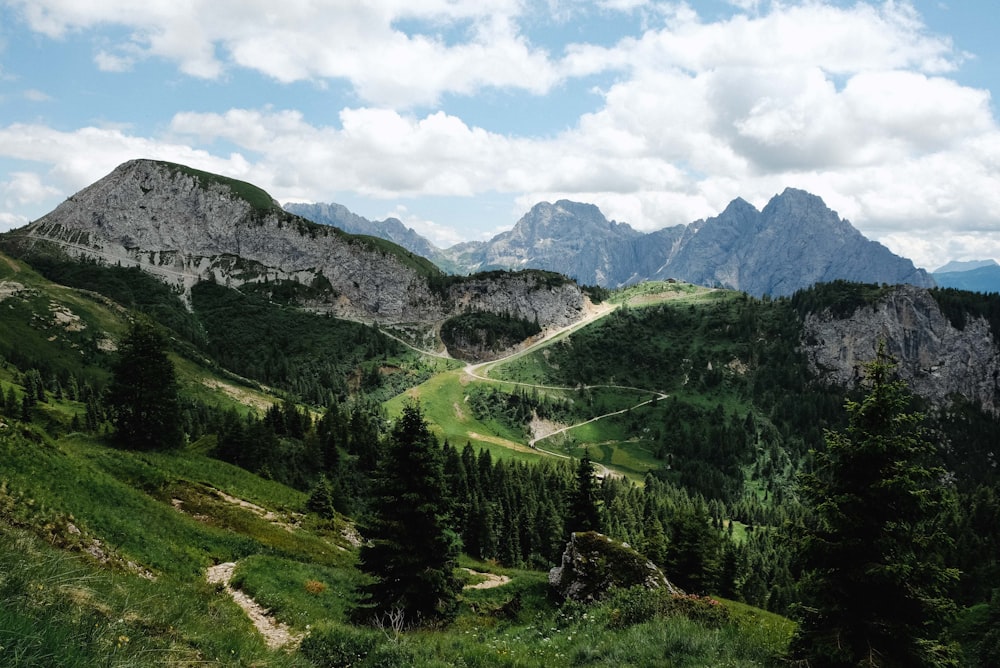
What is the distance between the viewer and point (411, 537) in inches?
1053

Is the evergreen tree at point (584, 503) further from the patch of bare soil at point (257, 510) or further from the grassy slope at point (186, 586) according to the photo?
the patch of bare soil at point (257, 510)

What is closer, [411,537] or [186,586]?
[186,586]

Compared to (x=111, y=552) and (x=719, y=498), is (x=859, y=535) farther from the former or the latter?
(x=719, y=498)

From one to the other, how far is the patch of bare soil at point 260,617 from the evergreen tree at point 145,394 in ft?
75.5

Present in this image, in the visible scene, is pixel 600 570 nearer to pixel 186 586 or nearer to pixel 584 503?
pixel 584 503

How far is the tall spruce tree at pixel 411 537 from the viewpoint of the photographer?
25828 mm

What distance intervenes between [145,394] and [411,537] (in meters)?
31.1

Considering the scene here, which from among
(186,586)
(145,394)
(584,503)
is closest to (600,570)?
(584,503)

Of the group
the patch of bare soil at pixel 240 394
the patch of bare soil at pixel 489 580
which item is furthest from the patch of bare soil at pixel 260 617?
the patch of bare soil at pixel 240 394

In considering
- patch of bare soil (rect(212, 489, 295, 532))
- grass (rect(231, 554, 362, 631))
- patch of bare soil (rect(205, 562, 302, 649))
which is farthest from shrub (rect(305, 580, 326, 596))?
patch of bare soil (rect(212, 489, 295, 532))

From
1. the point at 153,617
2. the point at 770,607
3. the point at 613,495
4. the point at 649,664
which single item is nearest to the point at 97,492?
the point at 153,617

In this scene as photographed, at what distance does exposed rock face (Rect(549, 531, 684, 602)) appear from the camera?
95.9 feet

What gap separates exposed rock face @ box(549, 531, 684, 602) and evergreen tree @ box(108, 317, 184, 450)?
3541 cm

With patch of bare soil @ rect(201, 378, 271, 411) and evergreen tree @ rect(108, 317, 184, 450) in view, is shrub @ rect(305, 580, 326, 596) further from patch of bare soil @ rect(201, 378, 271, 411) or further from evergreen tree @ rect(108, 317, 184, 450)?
patch of bare soil @ rect(201, 378, 271, 411)
